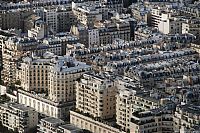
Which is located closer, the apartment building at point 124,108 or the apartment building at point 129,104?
the apartment building at point 129,104

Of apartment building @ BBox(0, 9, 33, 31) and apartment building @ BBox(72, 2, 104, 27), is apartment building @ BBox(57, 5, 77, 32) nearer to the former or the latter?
apartment building @ BBox(72, 2, 104, 27)

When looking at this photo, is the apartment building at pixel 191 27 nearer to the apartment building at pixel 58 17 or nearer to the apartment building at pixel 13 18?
the apartment building at pixel 58 17

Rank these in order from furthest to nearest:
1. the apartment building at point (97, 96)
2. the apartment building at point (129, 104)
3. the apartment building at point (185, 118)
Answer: the apartment building at point (97, 96)
the apartment building at point (129, 104)
the apartment building at point (185, 118)

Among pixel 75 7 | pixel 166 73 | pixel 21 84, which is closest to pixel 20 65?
pixel 21 84

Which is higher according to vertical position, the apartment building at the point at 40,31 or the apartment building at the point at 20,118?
the apartment building at the point at 40,31

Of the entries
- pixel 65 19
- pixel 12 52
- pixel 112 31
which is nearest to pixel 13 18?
pixel 65 19

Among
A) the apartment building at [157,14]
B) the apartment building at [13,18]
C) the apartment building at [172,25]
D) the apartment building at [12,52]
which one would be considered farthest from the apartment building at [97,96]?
the apartment building at [13,18]
